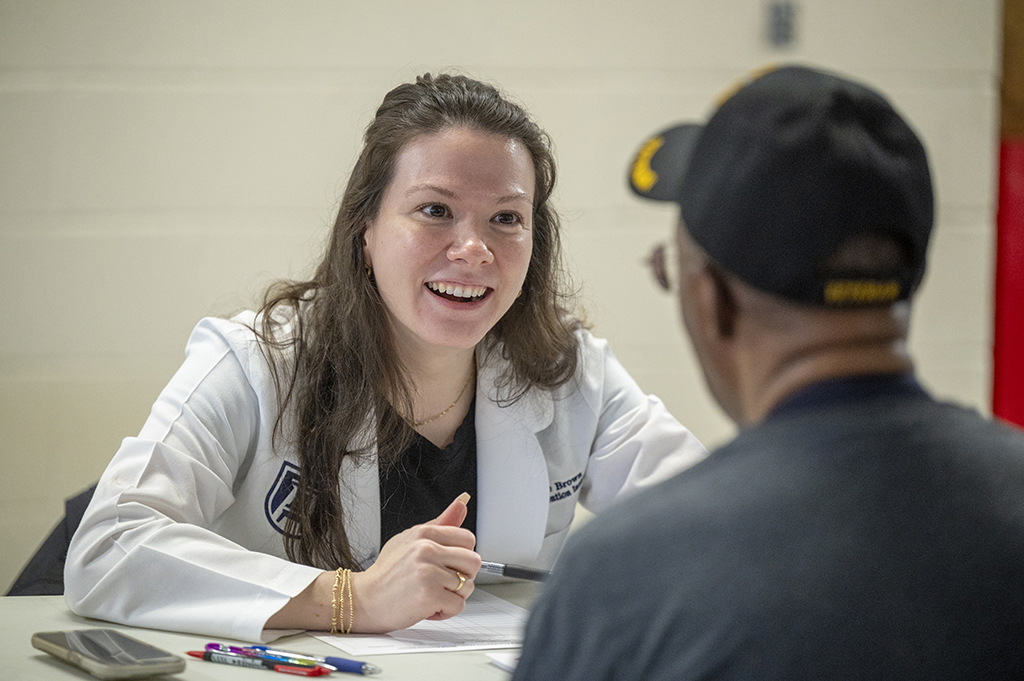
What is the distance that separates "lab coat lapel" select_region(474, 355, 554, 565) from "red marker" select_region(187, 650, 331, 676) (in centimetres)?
59

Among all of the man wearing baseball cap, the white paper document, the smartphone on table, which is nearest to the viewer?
the man wearing baseball cap

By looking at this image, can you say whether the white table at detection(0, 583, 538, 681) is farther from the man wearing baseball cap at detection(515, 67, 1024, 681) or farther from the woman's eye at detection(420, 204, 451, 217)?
the woman's eye at detection(420, 204, 451, 217)

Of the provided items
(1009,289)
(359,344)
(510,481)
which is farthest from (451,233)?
(1009,289)

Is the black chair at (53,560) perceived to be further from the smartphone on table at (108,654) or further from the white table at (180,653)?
the smartphone on table at (108,654)

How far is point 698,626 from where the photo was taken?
523 mm

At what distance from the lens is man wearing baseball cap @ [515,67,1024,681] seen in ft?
1.71

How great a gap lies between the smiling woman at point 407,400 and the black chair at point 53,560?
0.22 meters

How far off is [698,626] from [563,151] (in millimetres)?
2463

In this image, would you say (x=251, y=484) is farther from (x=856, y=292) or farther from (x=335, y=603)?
(x=856, y=292)

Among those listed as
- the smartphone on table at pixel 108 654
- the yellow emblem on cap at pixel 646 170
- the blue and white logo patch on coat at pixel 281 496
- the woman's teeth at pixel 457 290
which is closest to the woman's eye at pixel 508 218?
the woman's teeth at pixel 457 290

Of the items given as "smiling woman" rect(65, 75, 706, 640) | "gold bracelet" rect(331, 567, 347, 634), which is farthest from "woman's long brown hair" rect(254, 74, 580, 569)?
"gold bracelet" rect(331, 567, 347, 634)

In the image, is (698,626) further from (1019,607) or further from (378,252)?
(378,252)

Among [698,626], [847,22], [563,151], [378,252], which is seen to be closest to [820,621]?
[698,626]

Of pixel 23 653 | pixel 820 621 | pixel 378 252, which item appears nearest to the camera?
pixel 820 621
